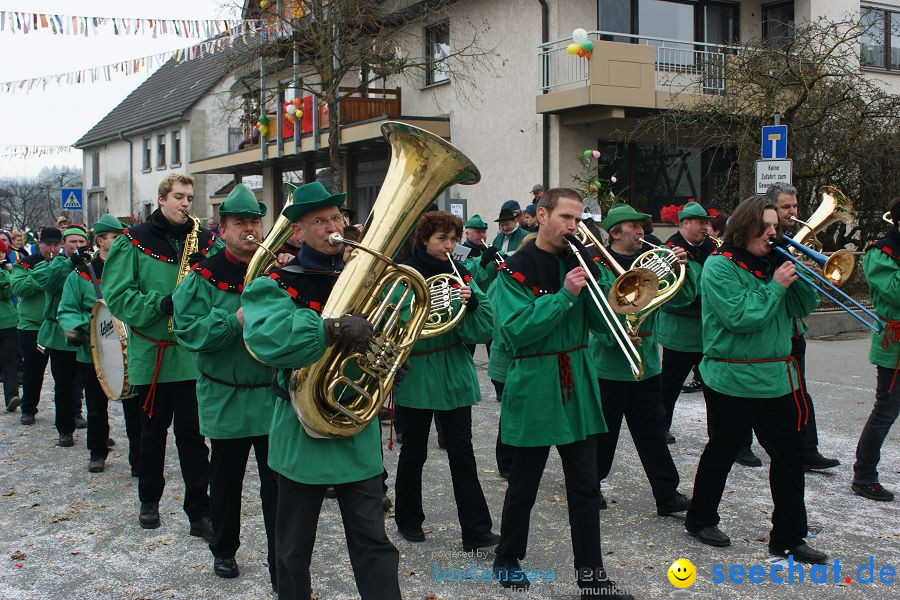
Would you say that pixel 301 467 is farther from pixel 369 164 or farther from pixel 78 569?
pixel 369 164

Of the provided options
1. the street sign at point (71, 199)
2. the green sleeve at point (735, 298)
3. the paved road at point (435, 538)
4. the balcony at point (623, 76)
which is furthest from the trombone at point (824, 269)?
the street sign at point (71, 199)

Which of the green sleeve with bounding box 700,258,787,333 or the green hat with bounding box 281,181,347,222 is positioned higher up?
the green hat with bounding box 281,181,347,222

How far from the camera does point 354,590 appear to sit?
4457mm

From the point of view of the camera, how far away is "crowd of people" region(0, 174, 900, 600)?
11.6 feet

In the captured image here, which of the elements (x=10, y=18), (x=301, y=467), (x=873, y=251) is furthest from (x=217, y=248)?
(x=10, y=18)

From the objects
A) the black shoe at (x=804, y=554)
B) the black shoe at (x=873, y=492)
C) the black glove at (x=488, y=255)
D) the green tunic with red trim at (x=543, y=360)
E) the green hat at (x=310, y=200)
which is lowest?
the black shoe at (x=804, y=554)

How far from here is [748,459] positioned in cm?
670

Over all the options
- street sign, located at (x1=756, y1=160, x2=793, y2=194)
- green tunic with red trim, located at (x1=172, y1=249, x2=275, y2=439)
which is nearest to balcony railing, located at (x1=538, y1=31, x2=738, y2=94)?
street sign, located at (x1=756, y1=160, x2=793, y2=194)

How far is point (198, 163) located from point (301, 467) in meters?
27.8

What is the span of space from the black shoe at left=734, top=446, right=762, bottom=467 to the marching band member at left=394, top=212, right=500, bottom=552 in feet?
8.15

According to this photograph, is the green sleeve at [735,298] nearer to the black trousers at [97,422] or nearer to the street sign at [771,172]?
the black trousers at [97,422]

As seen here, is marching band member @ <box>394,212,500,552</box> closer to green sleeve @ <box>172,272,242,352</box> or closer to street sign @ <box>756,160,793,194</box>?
green sleeve @ <box>172,272,242,352</box>

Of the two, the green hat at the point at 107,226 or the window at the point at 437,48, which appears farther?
the window at the point at 437,48

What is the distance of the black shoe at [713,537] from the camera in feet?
16.3
